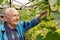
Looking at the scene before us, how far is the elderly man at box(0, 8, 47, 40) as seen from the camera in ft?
6.25

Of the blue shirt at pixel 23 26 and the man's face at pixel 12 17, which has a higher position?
the man's face at pixel 12 17

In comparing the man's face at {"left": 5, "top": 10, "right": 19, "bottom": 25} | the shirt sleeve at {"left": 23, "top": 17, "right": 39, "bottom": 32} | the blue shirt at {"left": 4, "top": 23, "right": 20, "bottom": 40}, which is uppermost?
the man's face at {"left": 5, "top": 10, "right": 19, "bottom": 25}

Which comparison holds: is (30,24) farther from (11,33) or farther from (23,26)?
(11,33)

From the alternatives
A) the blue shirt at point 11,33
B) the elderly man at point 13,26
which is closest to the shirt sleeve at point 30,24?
the elderly man at point 13,26

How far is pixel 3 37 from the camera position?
1888mm

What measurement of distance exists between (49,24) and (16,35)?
48cm

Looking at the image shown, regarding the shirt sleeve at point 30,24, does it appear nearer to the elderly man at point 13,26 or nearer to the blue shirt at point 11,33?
Answer: the elderly man at point 13,26

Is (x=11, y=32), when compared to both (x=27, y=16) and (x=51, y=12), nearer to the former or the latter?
(x=27, y=16)

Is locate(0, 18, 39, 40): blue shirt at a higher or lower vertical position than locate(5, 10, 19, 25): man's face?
lower

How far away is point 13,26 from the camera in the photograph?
76.4 inches

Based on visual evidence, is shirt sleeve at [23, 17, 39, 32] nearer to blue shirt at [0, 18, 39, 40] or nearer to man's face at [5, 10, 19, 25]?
blue shirt at [0, 18, 39, 40]

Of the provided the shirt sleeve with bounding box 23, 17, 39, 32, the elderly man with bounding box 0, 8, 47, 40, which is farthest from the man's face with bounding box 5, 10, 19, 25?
the shirt sleeve with bounding box 23, 17, 39, 32

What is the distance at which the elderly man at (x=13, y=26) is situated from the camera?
1906 mm

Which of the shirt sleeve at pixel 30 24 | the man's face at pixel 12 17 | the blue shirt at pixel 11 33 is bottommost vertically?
the blue shirt at pixel 11 33
